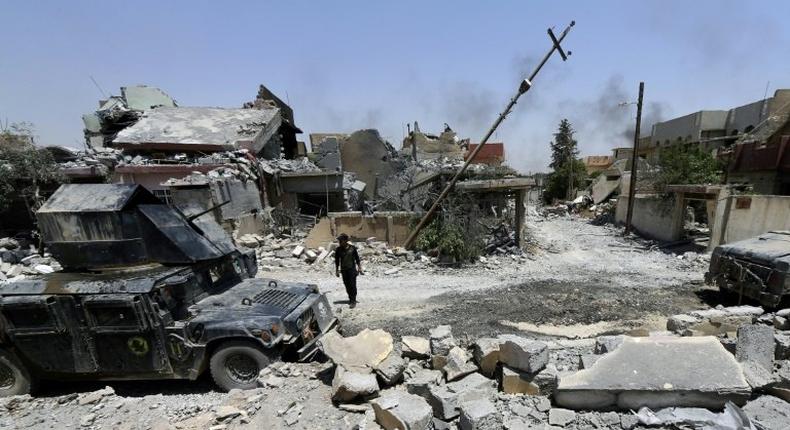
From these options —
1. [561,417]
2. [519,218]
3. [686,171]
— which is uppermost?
[686,171]

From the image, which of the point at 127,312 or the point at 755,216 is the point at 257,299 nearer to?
the point at 127,312

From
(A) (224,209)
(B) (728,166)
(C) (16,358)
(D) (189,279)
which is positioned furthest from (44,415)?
(B) (728,166)

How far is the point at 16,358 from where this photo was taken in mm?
4785

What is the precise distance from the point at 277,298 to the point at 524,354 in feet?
11.5

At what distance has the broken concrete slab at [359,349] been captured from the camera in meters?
4.15

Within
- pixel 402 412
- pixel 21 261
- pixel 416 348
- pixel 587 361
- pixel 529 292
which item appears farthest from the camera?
pixel 21 261

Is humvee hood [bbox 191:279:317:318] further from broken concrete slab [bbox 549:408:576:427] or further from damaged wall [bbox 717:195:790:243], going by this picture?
damaged wall [bbox 717:195:790:243]

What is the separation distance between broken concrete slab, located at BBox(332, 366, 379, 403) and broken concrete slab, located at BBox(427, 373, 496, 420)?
63cm

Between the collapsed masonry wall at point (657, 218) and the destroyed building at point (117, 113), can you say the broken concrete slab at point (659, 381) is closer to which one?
the collapsed masonry wall at point (657, 218)

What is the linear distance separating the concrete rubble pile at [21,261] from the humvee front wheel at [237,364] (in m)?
8.02

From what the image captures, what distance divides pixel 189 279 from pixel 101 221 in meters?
1.46

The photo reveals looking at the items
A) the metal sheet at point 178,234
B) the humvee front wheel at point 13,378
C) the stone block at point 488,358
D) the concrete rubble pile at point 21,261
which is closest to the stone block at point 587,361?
the stone block at point 488,358

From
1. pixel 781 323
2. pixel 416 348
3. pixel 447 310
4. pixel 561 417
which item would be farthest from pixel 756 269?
pixel 416 348

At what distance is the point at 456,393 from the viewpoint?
363cm
